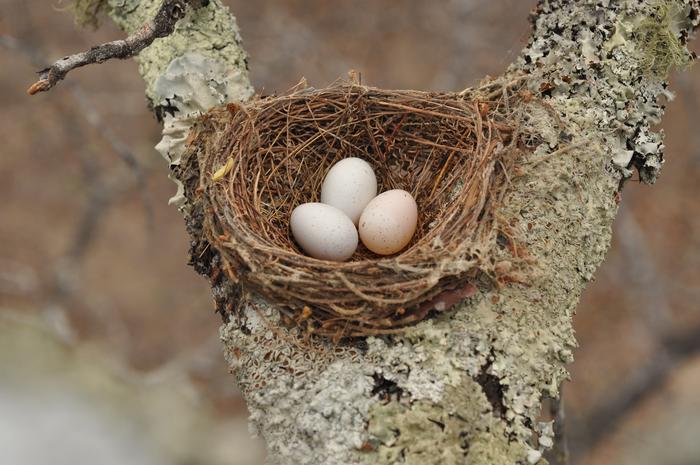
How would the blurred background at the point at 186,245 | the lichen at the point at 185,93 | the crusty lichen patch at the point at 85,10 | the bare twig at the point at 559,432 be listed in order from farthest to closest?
the blurred background at the point at 186,245, the crusty lichen patch at the point at 85,10, the bare twig at the point at 559,432, the lichen at the point at 185,93

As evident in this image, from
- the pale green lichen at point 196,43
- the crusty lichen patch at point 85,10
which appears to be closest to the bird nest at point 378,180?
the pale green lichen at point 196,43

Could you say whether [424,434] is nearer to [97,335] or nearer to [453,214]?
[453,214]

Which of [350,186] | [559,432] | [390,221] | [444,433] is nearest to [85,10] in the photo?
[350,186]

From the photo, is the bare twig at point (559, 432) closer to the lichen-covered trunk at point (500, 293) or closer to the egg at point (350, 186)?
the lichen-covered trunk at point (500, 293)

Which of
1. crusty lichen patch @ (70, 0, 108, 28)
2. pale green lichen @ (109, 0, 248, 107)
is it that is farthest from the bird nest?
crusty lichen patch @ (70, 0, 108, 28)

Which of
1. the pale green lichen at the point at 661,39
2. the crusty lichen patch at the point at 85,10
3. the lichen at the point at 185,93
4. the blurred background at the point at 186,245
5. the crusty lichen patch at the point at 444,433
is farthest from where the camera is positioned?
the blurred background at the point at 186,245

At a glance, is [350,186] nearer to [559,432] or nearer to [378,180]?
[378,180]

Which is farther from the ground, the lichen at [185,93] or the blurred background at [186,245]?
the blurred background at [186,245]
